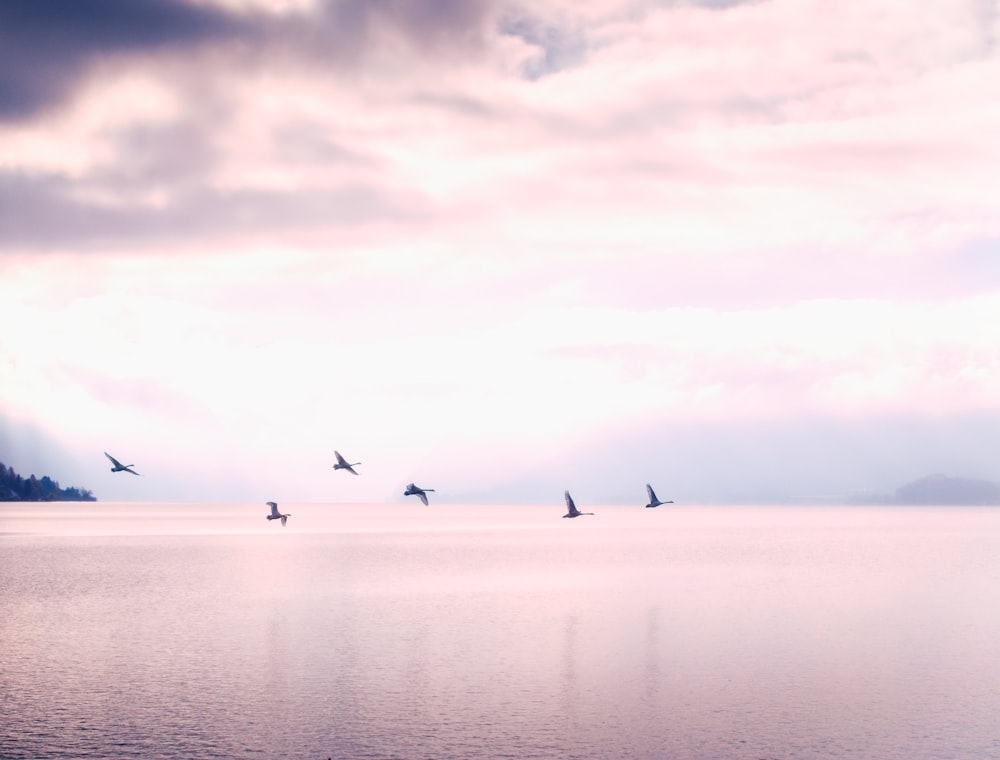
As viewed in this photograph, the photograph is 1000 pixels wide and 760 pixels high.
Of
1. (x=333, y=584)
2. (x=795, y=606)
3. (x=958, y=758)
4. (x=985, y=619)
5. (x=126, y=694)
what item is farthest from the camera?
(x=333, y=584)

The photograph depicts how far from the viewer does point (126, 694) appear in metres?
45.6

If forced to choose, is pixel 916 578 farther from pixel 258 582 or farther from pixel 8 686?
pixel 8 686

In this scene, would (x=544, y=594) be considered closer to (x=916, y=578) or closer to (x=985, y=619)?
(x=985, y=619)

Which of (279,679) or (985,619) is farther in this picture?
(985,619)

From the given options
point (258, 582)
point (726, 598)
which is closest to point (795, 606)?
→ point (726, 598)

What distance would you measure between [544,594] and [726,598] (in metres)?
17.2

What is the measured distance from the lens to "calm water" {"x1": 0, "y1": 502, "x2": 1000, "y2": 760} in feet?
128

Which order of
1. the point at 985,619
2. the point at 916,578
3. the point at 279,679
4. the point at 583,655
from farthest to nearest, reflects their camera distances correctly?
the point at 916,578, the point at 985,619, the point at 583,655, the point at 279,679

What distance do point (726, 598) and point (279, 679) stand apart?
52.8 m

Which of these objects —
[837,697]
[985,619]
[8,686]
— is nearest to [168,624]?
[8,686]

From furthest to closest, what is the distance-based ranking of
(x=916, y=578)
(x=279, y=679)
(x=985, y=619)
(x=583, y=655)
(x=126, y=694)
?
(x=916, y=578)
(x=985, y=619)
(x=583, y=655)
(x=279, y=679)
(x=126, y=694)

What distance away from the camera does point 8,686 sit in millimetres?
46875

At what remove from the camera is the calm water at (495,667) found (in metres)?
39.0

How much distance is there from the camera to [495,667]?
53.6m
